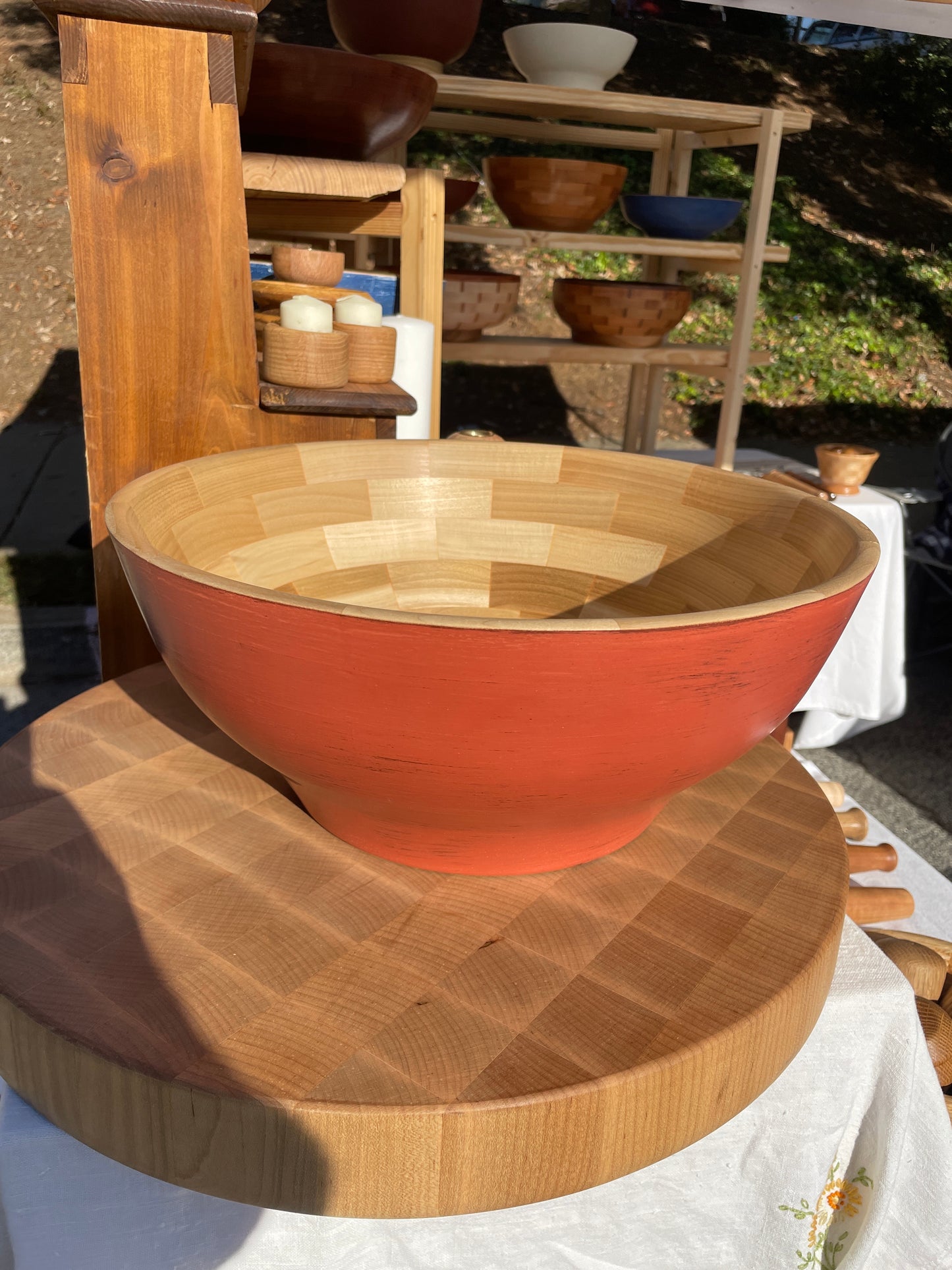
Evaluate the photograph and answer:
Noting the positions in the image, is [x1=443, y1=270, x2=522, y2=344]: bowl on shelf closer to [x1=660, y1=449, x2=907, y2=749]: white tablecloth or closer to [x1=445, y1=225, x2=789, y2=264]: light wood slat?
[x1=445, y1=225, x2=789, y2=264]: light wood slat

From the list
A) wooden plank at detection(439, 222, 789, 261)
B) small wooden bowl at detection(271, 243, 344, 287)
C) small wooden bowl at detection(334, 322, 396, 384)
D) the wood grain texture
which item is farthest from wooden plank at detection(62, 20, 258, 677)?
wooden plank at detection(439, 222, 789, 261)

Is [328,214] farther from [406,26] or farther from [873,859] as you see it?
[873,859]

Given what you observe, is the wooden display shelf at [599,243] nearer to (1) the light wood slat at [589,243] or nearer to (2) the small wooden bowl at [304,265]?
(1) the light wood slat at [589,243]

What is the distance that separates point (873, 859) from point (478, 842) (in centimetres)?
82

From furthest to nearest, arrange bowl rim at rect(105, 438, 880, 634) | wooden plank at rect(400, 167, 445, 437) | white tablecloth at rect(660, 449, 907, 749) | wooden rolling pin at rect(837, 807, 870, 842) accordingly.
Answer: white tablecloth at rect(660, 449, 907, 749) < wooden plank at rect(400, 167, 445, 437) < wooden rolling pin at rect(837, 807, 870, 842) < bowl rim at rect(105, 438, 880, 634)

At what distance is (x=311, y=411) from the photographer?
0.84 meters

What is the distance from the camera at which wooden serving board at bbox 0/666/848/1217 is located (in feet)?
1.16

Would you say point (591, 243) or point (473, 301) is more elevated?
point (591, 243)

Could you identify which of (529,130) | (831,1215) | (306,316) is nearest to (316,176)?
(306,316)

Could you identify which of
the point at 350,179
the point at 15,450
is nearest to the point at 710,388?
the point at 15,450

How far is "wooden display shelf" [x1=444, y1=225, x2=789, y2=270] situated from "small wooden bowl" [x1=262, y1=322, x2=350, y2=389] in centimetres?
142

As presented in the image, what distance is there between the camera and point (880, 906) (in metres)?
0.95

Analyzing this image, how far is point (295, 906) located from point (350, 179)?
0.67m

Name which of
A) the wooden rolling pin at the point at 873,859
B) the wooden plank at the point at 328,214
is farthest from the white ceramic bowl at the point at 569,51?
the wooden rolling pin at the point at 873,859
